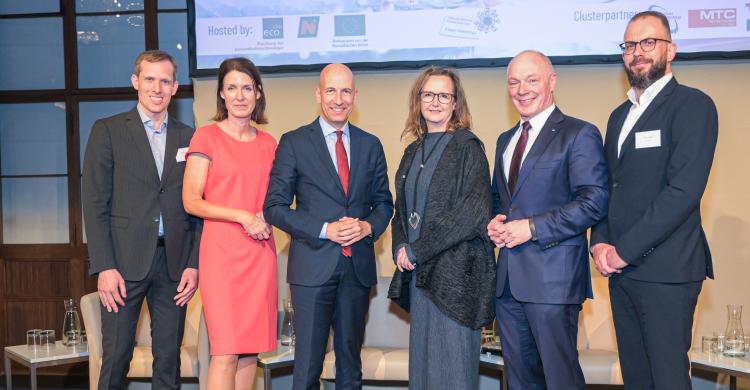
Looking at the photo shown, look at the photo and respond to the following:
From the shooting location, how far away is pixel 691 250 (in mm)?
2639

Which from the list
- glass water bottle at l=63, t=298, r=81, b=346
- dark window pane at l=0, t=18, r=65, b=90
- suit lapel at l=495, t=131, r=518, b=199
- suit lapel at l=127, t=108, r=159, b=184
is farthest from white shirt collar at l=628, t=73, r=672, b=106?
dark window pane at l=0, t=18, r=65, b=90

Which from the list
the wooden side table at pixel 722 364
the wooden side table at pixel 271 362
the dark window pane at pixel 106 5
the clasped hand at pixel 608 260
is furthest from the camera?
the dark window pane at pixel 106 5

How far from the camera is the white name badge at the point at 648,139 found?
269 cm

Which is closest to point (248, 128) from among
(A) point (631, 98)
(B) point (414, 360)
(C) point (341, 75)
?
(C) point (341, 75)

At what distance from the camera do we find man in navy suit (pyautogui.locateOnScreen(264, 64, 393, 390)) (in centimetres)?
302

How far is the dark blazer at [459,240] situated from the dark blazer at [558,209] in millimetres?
117

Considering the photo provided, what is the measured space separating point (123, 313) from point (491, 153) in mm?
2754

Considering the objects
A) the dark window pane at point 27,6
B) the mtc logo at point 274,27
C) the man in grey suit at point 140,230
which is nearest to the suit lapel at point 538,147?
the man in grey suit at point 140,230

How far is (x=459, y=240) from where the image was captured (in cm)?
282

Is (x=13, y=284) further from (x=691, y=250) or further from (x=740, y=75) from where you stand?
(x=740, y=75)

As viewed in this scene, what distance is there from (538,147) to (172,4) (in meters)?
3.74

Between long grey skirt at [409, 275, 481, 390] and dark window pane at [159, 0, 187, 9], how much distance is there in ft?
12.0

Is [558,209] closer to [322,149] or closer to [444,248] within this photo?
[444,248]

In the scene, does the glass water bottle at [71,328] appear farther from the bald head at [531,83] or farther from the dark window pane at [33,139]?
the bald head at [531,83]
